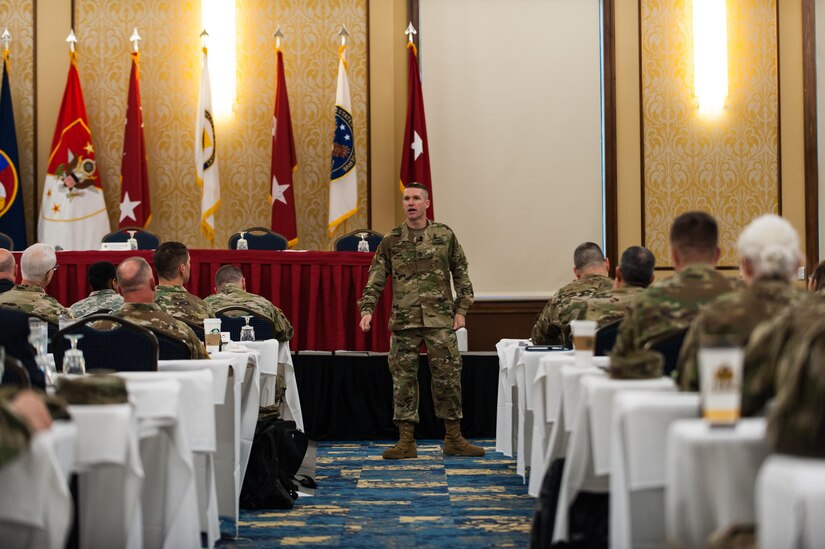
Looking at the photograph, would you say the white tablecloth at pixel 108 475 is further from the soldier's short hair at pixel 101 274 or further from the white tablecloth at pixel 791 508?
the soldier's short hair at pixel 101 274

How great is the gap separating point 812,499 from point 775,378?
1.63 ft

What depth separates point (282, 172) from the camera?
9727 millimetres

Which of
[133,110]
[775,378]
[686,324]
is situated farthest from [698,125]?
[775,378]

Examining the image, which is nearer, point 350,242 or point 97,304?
point 97,304

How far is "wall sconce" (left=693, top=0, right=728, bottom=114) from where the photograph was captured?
10055mm

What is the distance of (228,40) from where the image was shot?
10031 mm

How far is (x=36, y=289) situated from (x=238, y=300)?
43.7 inches

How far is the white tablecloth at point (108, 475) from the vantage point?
8.10ft

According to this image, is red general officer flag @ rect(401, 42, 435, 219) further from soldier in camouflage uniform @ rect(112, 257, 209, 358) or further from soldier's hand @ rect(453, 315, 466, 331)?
soldier in camouflage uniform @ rect(112, 257, 209, 358)

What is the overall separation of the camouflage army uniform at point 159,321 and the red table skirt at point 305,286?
3604mm

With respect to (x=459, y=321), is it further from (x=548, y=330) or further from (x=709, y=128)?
(x=709, y=128)

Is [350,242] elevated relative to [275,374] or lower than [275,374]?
elevated

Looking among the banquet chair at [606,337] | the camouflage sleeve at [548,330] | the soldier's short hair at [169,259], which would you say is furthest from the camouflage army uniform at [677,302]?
the soldier's short hair at [169,259]

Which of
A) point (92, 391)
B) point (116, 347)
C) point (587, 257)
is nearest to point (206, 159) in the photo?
point (587, 257)
